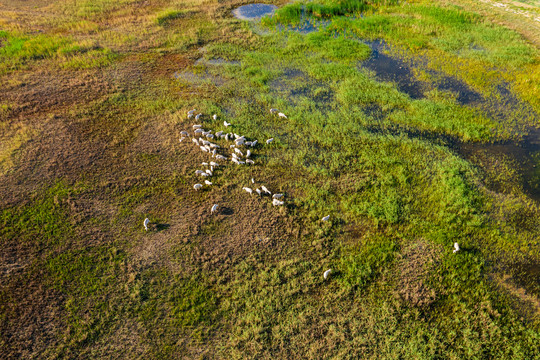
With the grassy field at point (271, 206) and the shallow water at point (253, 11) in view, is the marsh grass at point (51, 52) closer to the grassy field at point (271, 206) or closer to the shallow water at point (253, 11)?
the grassy field at point (271, 206)

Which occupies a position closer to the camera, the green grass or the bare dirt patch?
the bare dirt patch

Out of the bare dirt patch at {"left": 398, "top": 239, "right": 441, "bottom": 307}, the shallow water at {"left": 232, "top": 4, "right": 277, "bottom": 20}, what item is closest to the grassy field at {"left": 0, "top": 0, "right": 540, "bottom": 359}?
the bare dirt patch at {"left": 398, "top": 239, "right": 441, "bottom": 307}

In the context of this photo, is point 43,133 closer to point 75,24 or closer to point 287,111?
point 287,111

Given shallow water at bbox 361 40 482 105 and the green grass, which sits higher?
shallow water at bbox 361 40 482 105

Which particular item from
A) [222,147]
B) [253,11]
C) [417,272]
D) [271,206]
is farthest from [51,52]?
[417,272]

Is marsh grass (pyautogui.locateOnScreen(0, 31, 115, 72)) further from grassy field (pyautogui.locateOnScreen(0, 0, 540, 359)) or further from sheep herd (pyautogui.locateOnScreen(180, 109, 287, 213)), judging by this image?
sheep herd (pyautogui.locateOnScreen(180, 109, 287, 213))

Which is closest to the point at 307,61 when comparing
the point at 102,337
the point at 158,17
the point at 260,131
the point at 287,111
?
the point at 287,111

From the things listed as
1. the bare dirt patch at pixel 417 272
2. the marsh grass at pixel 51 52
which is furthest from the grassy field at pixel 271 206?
the marsh grass at pixel 51 52
